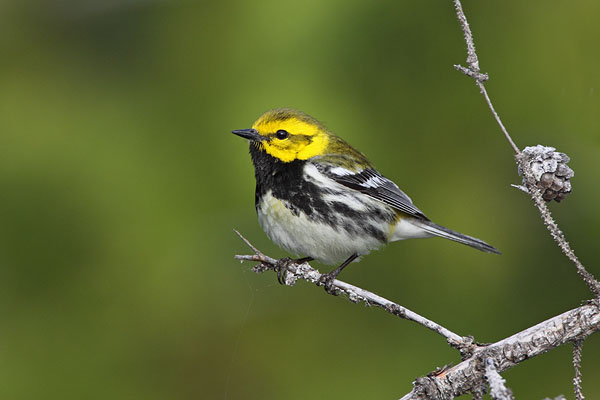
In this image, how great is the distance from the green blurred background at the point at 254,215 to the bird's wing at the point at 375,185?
0.05 m

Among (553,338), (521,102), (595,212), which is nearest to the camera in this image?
(553,338)

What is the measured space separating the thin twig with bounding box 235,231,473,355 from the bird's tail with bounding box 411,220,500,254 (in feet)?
1.60

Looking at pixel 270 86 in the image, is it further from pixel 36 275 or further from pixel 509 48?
pixel 36 275

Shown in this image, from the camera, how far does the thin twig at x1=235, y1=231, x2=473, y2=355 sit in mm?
1557

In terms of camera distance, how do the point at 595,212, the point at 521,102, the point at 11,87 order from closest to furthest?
the point at 595,212 → the point at 521,102 → the point at 11,87

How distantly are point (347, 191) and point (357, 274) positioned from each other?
0.98ft

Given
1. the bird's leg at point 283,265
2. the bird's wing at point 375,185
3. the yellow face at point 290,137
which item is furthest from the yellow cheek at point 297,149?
the bird's leg at point 283,265

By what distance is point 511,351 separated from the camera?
1.48 m

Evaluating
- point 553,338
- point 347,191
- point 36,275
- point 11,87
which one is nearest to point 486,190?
point 347,191

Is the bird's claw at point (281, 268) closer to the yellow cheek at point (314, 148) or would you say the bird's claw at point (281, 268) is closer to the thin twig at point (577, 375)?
the yellow cheek at point (314, 148)

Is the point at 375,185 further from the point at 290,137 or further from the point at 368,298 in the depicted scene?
the point at 368,298

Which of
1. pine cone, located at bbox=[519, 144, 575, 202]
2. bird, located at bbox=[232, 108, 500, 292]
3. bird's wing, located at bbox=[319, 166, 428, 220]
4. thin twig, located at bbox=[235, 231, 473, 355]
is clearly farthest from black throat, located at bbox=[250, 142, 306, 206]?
pine cone, located at bbox=[519, 144, 575, 202]

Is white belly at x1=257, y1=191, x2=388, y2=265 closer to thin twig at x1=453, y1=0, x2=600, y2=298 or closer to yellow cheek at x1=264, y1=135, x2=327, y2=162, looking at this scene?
yellow cheek at x1=264, y1=135, x2=327, y2=162

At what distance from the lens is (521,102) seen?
9.11 feet
